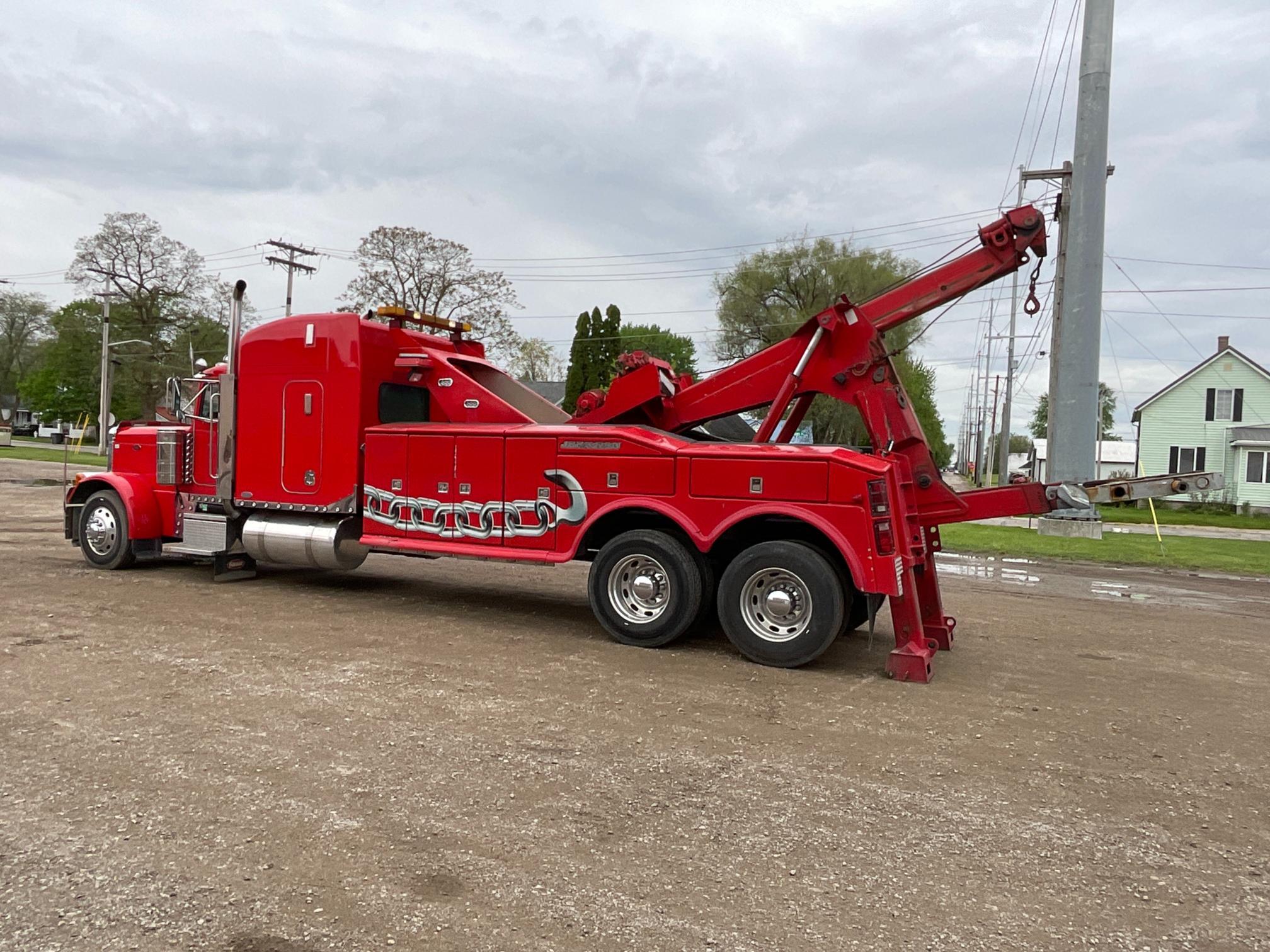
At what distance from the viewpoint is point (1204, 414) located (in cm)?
4353

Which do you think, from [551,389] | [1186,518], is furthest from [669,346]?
[1186,518]

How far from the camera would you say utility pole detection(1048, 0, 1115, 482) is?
21109 mm

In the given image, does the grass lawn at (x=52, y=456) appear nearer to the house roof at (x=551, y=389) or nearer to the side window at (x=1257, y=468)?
the house roof at (x=551, y=389)

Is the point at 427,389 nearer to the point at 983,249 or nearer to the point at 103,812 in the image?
the point at 983,249

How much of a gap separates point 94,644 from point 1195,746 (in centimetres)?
734

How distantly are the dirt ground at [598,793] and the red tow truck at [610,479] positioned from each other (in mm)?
636

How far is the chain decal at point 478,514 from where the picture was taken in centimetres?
792

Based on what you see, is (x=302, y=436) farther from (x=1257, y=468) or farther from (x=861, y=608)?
(x=1257, y=468)

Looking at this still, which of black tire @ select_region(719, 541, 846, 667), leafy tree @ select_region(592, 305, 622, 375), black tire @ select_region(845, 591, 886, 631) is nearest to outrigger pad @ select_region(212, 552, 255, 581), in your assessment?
black tire @ select_region(719, 541, 846, 667)

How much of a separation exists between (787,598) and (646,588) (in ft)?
3.91

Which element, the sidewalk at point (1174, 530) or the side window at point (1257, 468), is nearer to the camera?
the sidewalk at point (1174, 530)

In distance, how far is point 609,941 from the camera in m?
3.08

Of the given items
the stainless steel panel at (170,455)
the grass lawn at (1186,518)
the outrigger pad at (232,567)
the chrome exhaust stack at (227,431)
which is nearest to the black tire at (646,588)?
the chrome exhaust stack at (227,431)

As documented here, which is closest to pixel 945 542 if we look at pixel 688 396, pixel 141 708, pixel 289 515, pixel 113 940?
pixel 688 396
